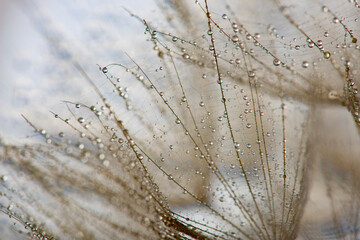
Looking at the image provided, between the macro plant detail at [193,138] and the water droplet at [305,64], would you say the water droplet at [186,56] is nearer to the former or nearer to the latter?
the macro plant detail at [193,138]

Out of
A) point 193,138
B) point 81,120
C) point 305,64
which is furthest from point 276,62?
point 81,120

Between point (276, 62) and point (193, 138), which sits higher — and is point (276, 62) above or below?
above

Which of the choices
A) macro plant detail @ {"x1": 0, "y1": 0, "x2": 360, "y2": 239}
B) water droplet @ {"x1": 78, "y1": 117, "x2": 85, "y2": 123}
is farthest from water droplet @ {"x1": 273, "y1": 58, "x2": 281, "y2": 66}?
water droplet @ {"x1": 78, "y1": 117, "x2": 85, "y2": 123}

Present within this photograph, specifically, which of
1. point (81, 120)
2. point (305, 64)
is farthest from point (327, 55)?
point (81, 120)

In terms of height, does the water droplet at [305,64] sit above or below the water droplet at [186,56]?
above

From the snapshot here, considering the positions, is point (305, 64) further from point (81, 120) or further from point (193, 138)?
point (81, 120)

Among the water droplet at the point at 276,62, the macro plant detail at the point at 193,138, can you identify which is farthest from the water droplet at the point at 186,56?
the water droplet at the point at 276,62

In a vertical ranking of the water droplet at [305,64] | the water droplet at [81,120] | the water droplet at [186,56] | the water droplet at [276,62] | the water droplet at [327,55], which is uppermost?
the water droplet at [327,55]

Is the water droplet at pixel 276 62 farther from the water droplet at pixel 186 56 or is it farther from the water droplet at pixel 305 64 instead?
the water droplet at pixel 186 56

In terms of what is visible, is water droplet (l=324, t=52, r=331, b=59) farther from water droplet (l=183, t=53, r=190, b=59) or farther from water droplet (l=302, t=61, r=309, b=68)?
water droplet (l=183, t=53, r=190, b=59)
